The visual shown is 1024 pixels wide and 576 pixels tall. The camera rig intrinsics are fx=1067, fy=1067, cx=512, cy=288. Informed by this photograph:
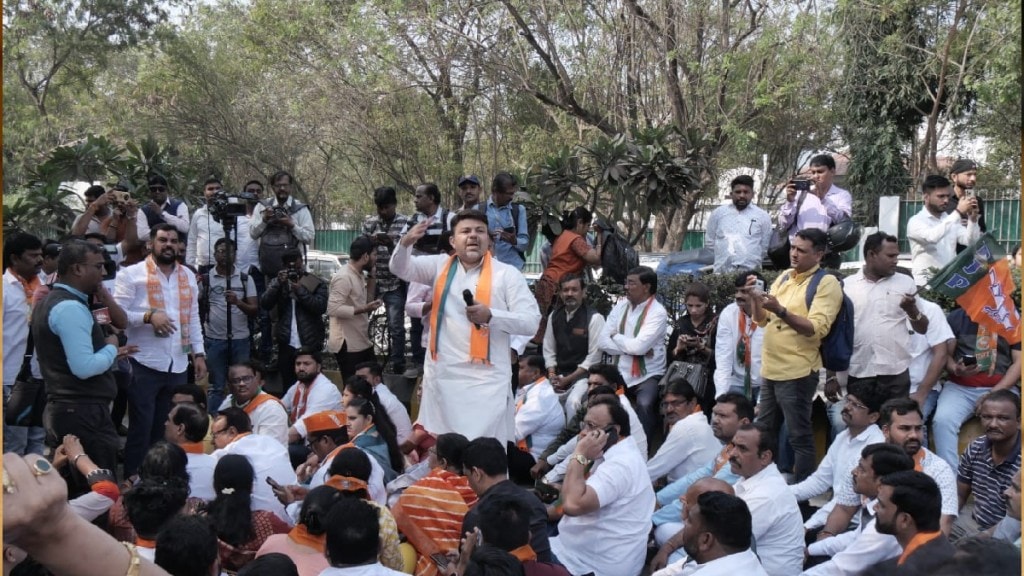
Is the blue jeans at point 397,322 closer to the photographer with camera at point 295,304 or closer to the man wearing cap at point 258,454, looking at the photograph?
the photographer with camera at point 295,304

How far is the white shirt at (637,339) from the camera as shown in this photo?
7.97 m

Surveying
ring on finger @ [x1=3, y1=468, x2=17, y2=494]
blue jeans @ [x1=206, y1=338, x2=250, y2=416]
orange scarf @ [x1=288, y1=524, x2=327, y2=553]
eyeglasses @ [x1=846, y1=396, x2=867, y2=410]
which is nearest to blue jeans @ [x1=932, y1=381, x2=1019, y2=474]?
eyeglasses @ [x1=846, y1=396, x2=867, y2=410]

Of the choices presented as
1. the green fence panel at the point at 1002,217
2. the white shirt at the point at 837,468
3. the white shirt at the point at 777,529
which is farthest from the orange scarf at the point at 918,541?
the green fence panel at the point at 1002,217

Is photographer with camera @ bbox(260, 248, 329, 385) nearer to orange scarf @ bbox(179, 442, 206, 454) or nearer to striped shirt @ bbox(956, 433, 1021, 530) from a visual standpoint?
orange scarf @ bbox(179, 442, 206, 454)

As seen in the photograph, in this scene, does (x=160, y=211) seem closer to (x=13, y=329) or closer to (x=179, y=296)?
(x=179, y=296)

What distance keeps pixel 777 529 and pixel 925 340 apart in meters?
2.56

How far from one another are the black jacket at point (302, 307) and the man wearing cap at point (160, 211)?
912 mm

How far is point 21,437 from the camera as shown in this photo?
6.95m

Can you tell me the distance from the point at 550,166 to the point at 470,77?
24.7 ft

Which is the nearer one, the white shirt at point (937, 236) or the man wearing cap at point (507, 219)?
the white shirt at point (937, 236)

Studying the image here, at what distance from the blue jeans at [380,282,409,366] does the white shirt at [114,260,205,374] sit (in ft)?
6.47

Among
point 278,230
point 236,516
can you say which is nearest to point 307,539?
point 236,516

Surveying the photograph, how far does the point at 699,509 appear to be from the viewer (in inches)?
169

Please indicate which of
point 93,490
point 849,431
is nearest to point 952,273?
point 849,431
